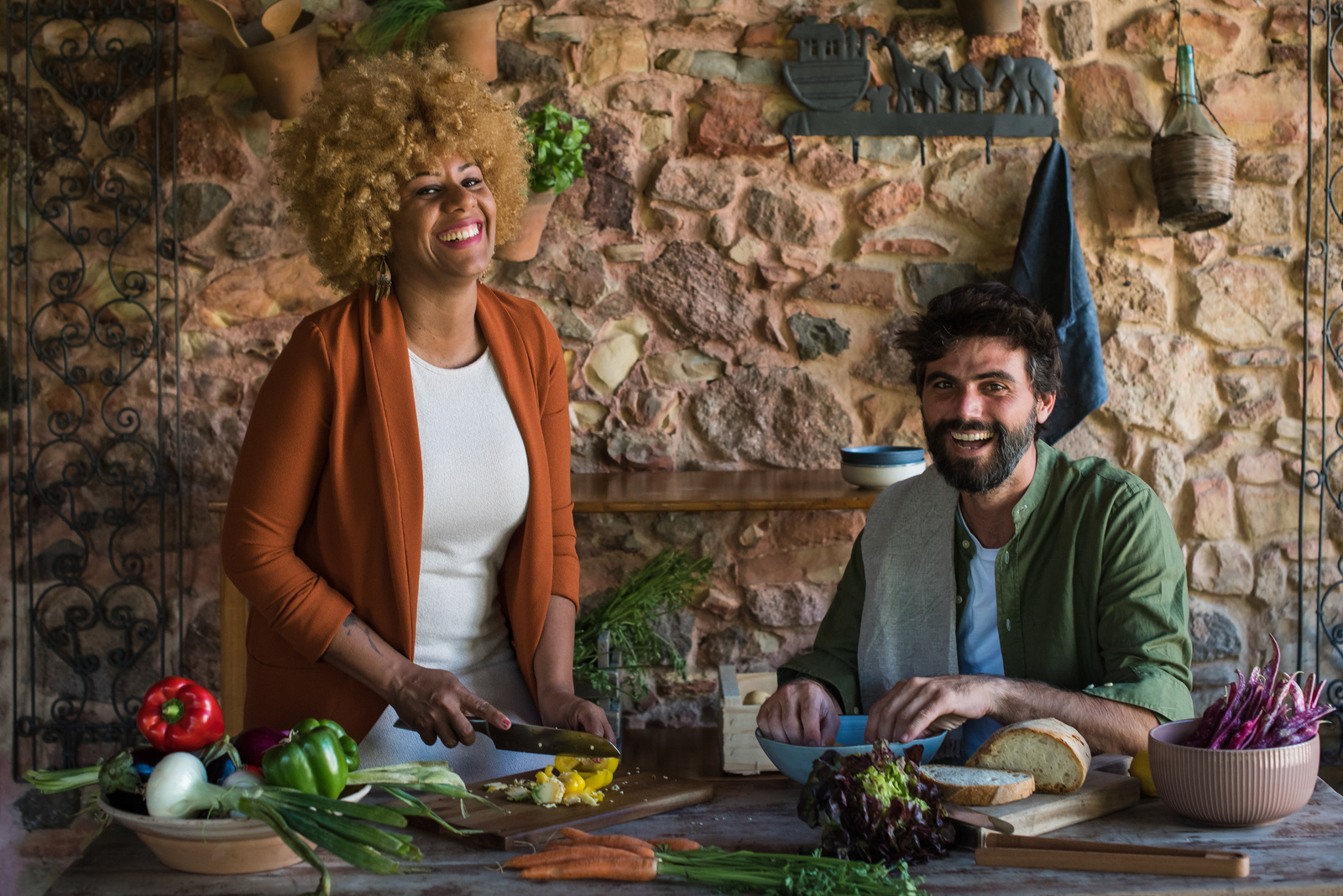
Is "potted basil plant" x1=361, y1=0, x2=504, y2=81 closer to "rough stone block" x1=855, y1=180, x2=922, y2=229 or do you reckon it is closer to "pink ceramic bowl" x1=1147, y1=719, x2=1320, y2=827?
"rough stone block" x1=855, y1=180, x2=922, y2=229

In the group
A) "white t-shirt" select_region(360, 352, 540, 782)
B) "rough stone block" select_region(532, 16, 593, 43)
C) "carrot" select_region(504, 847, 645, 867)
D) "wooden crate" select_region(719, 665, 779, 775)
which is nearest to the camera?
"carrot" select_region(504, 847, 645, 867)

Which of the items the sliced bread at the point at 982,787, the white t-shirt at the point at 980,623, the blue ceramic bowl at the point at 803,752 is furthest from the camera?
the white t-shirt at the point at 980,623

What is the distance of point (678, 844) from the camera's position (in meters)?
1.40

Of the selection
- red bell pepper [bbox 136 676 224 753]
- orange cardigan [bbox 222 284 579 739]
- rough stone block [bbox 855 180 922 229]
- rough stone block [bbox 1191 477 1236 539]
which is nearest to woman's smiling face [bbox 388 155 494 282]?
orange cardigan [bbox 222 284 579 739]

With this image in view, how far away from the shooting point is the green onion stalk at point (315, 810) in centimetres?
124

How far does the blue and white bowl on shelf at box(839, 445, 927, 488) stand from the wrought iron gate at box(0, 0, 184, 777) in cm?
179

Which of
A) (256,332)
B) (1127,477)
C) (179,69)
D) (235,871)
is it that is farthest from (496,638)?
(179,69)

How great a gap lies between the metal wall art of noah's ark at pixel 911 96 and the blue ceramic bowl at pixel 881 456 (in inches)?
35.8

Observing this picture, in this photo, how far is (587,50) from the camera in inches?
127

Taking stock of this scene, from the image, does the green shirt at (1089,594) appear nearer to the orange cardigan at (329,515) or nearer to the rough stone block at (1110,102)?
the orange cardigan at (329,515)

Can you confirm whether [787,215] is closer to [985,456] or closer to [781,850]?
[985,456]

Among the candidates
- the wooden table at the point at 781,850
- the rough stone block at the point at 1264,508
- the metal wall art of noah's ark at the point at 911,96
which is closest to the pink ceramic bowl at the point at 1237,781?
the wooden table at the point at 781,850

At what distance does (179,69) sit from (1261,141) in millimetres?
2990

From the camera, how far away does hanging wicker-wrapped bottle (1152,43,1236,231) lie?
10.0ft
